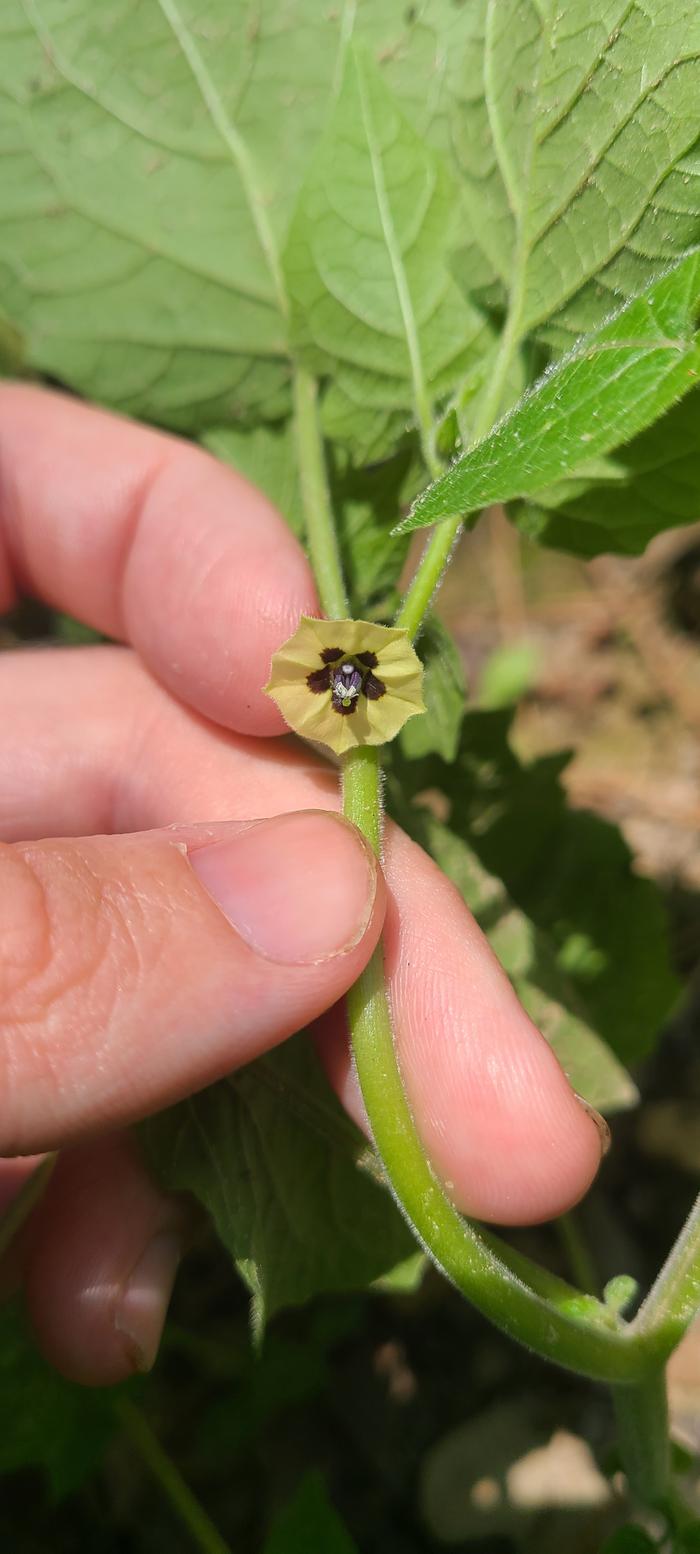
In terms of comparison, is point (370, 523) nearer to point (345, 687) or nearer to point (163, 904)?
point (345, 687)

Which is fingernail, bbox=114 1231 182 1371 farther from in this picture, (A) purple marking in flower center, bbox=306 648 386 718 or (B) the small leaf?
(A) purple marking in flower center, bbox=306 648 386 718

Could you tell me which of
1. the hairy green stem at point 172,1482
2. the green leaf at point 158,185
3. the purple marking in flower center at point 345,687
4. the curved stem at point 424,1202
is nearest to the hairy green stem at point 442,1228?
the curved stem at point 424,1202

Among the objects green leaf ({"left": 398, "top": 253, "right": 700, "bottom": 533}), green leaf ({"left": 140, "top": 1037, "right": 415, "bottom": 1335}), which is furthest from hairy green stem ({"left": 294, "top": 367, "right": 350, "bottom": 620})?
green leaf ({"left": 140, "top": 1037, "right": 415, "bottom": 1335})

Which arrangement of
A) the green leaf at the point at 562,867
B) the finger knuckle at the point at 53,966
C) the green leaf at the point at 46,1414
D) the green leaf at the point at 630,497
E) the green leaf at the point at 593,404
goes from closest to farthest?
the green leaf at the point at 593,404, the finger knuckle at the point at 53,966, the green leaf at the point at 630,497, the green leaf at the point at 46,1414, the green leaf at the point at 562,867

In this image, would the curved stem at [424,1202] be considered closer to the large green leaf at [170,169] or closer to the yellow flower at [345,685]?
the yellow flower at [345,685]

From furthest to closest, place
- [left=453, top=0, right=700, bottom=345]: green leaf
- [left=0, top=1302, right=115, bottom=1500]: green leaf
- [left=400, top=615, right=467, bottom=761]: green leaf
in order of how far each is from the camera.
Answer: [left=0, top=1302, right=115, bottom=1500]: green leaf → [left=400, top=615, right=467, bottom=761]: green leaf → [left=453, top=0, right=700, bottom=345]: green leaf

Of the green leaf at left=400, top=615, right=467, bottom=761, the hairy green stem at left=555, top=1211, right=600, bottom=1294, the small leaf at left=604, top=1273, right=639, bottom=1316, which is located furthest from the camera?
the hairy green stem at left=555, top=1211, right=600, bottom=1294

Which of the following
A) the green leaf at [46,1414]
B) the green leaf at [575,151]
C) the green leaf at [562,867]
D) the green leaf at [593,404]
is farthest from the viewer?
the green leaf at [562,867]

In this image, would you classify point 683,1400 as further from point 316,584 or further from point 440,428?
point 440,428
